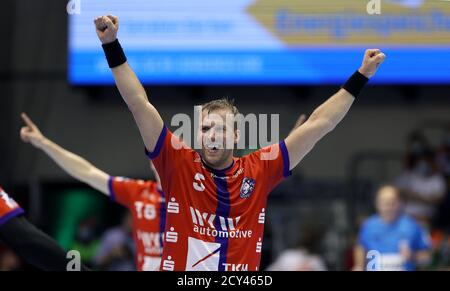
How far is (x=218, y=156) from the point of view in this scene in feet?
15.4

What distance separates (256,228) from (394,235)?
4.76 m

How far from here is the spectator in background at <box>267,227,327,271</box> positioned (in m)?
9.84

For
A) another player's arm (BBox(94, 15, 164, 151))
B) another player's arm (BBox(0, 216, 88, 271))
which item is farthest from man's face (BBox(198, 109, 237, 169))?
another player's arm (BBox(0, 216, 88, 271))

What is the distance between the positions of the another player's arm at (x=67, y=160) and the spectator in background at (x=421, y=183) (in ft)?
17.5

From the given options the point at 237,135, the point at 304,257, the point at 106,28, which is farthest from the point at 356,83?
the point at 304,257

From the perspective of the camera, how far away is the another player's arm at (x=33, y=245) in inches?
201

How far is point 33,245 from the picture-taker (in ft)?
16.9

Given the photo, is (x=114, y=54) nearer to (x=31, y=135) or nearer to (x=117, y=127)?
(x=31, y=135)

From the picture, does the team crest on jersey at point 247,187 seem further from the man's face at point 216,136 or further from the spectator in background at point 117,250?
the spectator in background at point 117,250

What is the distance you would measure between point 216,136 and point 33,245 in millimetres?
1310
